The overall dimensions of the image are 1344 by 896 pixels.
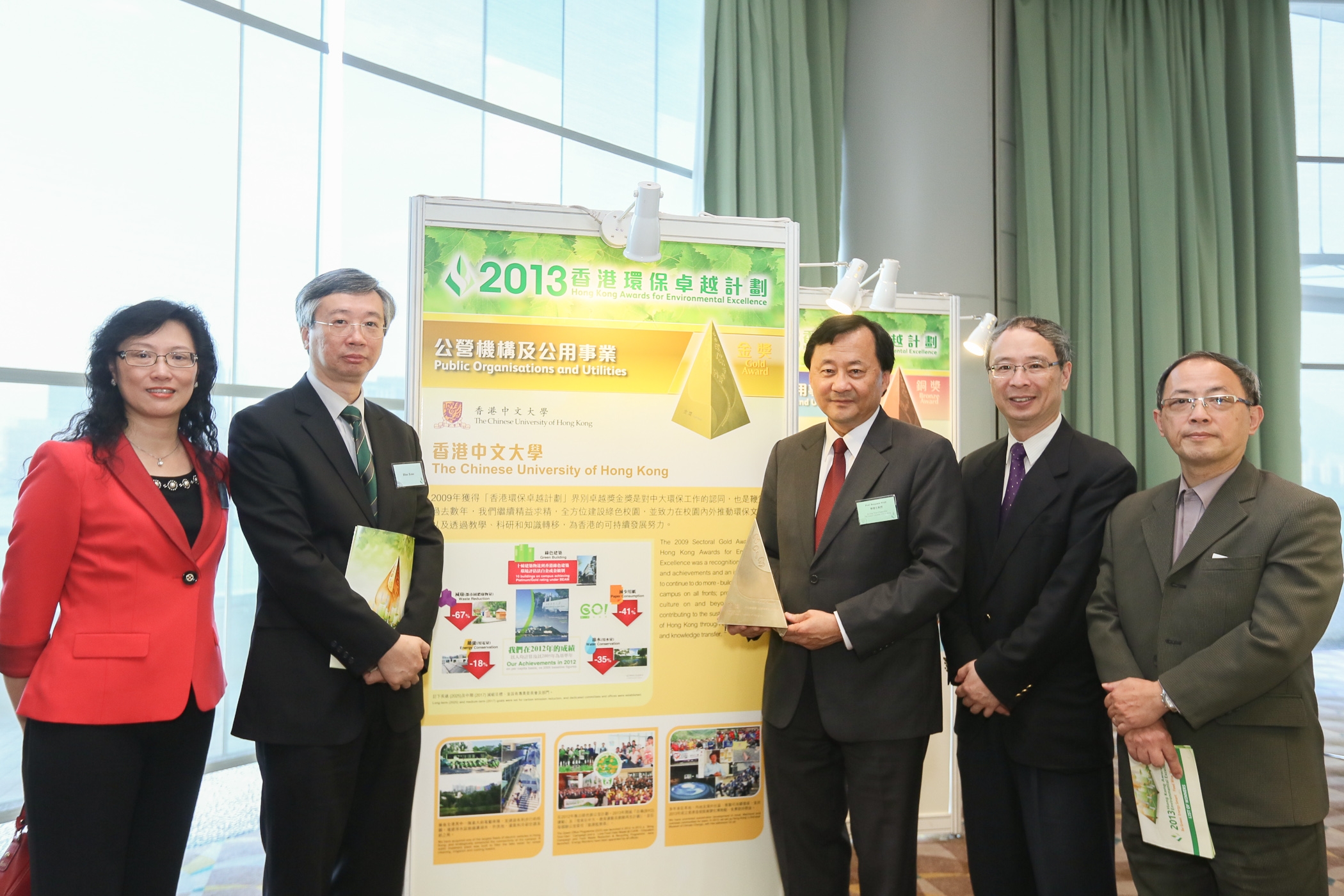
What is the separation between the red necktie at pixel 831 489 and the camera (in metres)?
2.31

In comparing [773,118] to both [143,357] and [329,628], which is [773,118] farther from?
[329,628]

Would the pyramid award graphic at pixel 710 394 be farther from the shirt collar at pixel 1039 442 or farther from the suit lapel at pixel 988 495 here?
the shirt collar at pixel 1039 442

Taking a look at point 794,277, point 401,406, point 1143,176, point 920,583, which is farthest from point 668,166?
point 920,583

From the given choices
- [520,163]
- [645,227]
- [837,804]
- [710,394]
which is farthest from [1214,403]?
[520,163]

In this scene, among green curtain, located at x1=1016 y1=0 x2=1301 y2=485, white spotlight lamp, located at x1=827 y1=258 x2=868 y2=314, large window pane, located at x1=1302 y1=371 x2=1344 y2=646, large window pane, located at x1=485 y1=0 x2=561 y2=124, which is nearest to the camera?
white spotlight lamp, located at x1=827 y1=258 x2=868 y2=314

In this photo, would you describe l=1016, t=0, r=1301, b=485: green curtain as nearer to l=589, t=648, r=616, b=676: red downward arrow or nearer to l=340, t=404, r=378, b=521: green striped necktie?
l=589, t=648, r=616, b=676: red downward arrow

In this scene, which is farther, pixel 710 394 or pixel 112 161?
pixel 112 161

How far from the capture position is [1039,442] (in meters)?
2.25

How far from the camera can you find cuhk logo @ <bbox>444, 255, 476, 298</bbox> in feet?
7.95

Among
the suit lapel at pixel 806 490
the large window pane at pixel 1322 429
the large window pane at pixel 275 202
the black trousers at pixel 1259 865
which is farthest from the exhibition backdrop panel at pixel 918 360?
the large window pane at pixel 1322 429

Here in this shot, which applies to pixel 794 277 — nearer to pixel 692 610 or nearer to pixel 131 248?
pixel 692 610

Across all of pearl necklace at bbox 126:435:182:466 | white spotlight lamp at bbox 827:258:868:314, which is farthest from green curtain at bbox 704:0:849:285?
pearl necklace at bbox 126:435:182:466

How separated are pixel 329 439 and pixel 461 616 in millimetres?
677

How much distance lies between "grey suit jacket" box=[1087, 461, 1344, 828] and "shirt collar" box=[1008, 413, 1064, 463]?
387mm
